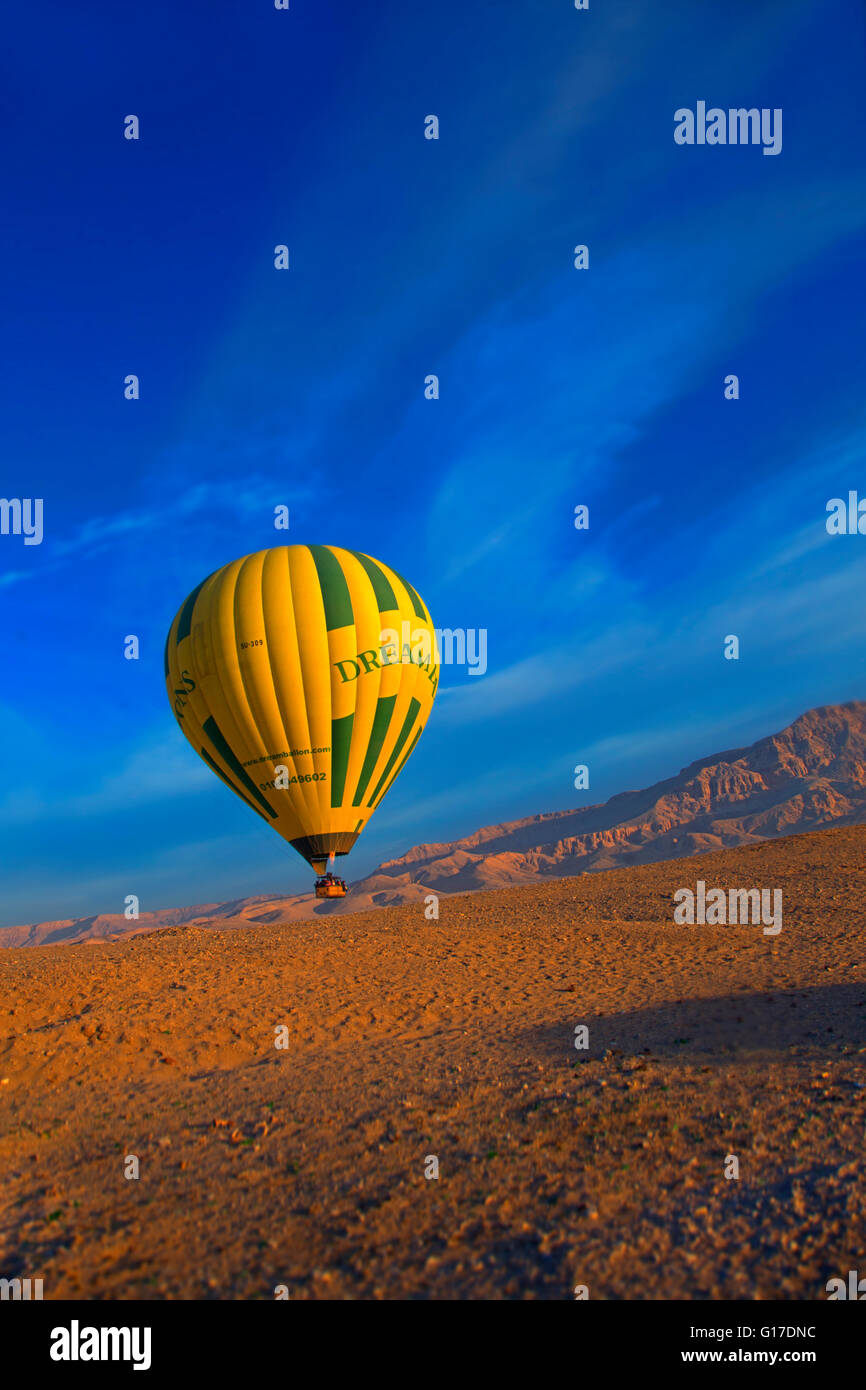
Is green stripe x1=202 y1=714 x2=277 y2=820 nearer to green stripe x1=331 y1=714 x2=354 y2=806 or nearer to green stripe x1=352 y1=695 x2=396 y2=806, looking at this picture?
green stripe x1=331 y1=714 x2=354 y2=806

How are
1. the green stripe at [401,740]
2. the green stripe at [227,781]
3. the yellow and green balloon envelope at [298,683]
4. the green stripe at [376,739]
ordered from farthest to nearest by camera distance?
the green stripe at [401,740], the green stripe at [227,781], the green stripe at [376,739], the yellow and green balloon envelope at [298,683]

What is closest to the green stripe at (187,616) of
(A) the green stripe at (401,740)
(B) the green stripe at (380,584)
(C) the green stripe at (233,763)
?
(C) the green stripe at (233,763)

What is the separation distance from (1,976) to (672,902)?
2522 centimetres

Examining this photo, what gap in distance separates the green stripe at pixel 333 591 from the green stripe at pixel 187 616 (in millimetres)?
4540

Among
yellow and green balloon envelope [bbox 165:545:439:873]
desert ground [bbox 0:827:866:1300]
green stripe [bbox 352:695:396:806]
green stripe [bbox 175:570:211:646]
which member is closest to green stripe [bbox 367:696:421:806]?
yellow and green balloon envelope [bbox 165:545:439:873]

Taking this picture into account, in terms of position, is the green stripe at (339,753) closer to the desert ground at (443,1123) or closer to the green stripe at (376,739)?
the green stripe at (376,739)

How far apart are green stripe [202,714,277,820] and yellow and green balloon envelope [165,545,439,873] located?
50 millimetres

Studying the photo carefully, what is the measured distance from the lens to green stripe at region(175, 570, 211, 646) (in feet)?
Result: 83.9

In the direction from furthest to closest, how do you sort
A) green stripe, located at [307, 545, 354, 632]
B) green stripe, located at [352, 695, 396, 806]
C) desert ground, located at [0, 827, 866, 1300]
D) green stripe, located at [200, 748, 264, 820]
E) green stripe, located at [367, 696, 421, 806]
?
1. green stripe, located at [367, 696, 421, 806]
2. green stripe, located at [200, 748, 264, 820]
3. green stripe, located at [352, 695, 396, 806]
4. green stripe, located at [307, 545, 354, 632]
5. desert ground, located at [0, 827, 866, 1300]

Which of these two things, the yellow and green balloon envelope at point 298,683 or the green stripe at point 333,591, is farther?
the green stripe at point 333,591

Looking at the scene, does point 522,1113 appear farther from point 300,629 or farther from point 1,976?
point 1,976

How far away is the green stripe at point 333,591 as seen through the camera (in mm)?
24656

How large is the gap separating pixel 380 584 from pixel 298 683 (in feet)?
16.6
